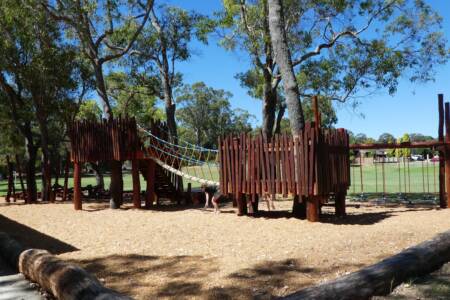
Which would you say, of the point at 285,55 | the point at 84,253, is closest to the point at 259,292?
the point at 84,253

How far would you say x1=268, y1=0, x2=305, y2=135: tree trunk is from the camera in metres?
11.9

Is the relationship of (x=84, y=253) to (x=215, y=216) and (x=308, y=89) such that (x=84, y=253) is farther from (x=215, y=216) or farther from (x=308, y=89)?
(x=308, y=89)

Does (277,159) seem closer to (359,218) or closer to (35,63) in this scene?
(359,218)

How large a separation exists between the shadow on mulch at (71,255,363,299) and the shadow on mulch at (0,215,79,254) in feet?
4.48

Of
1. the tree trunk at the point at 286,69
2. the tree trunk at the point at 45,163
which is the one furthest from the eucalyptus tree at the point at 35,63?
the tree trunk at the point at 286,69

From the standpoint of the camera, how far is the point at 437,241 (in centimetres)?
629

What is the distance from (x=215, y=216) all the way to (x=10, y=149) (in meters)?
19.0

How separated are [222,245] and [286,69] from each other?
18.2ft

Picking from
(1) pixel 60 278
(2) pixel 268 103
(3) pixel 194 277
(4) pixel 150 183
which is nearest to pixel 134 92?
(4) pixel 150 183

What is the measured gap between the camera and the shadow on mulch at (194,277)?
17.5 ft

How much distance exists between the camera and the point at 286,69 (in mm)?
12094

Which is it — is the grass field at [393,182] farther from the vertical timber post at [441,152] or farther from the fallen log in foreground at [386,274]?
the fallen log in foreground at [386,274]

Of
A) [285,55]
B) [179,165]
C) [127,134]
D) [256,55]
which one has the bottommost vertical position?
[179,165]

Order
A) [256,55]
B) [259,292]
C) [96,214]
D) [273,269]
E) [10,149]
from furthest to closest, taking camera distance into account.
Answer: [10,149] < [256,55] < [96,214] < [273,269] < [259,292]
